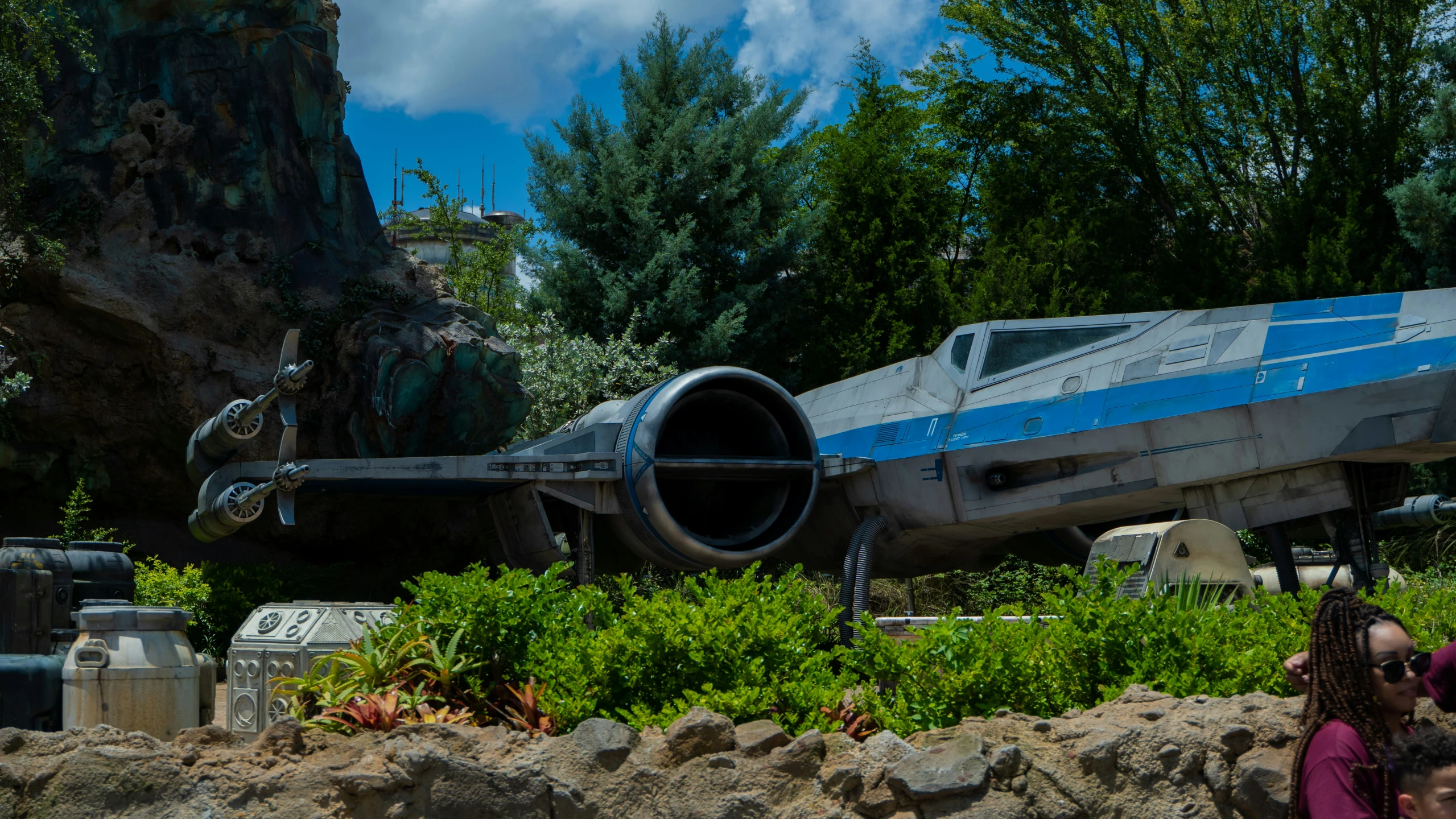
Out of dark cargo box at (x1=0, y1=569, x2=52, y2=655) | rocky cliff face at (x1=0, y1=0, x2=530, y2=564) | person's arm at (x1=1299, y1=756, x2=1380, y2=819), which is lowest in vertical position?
person's arm at (x1=1299, y1=756, x2=1380, y2=819)

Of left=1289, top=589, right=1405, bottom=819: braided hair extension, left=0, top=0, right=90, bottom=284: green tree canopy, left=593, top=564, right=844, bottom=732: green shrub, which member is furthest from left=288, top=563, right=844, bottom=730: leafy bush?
left=0, top=0, right=90, bottom=284: green tree canopy

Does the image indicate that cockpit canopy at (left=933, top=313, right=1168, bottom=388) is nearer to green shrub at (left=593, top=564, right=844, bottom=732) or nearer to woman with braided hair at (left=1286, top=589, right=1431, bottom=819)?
green shrub at (left=593, top=564, right=844, bottom=732)

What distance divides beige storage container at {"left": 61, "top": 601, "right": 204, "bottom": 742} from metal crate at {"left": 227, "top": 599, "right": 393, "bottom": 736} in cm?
82

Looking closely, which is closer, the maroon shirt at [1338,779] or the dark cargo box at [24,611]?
the maroon shirt at [1338,779]

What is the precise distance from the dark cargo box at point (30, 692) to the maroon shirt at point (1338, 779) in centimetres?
545

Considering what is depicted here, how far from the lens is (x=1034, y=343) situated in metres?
10.2

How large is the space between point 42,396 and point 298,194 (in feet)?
14.3

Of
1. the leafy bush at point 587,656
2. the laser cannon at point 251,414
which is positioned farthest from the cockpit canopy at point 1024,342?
the laser cannon at point 251,414

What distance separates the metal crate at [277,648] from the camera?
6352mm

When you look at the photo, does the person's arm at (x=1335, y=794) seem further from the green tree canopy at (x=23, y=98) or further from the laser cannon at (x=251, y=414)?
the green tree canopy at (x=23, y=98)

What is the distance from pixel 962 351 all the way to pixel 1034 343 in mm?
800

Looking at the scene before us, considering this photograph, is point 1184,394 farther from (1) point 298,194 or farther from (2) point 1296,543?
(1) point 298,194

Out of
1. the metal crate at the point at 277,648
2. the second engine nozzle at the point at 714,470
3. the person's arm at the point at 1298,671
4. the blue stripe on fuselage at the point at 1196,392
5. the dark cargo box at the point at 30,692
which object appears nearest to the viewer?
the person's arm at the point at 1298,671

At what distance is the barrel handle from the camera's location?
17.4ft
